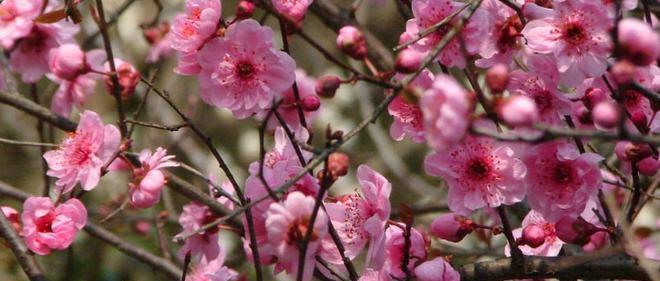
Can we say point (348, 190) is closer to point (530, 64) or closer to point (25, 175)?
point (25, 175)

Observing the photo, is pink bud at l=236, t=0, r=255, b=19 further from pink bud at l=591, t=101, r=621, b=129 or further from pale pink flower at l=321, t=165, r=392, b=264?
pink bud at l=591, t=101, r=621, b=129

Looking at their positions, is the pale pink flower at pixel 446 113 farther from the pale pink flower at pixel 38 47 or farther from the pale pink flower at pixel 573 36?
the pale pink flower at pixel 38 47

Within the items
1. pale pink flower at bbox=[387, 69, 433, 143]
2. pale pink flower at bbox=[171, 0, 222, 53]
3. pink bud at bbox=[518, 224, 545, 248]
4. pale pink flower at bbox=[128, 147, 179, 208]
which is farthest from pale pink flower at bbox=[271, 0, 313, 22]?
pink bud at bbox=[518, 224, 545, 248]

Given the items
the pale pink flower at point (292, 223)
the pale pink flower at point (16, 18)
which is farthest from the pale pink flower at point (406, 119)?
the pale pink flower at point (16, 18)

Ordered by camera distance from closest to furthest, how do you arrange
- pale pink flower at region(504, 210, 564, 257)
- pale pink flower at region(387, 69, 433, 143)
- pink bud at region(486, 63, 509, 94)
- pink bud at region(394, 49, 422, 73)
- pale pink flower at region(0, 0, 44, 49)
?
pink bud at region(486, 63, 509, 94) < pink bud at region(394, 49, 422, 73) < pale pink flower at region(387, 69, 433, 143) < pale pink flower at region(504, 210, 564, 257) < pale pink flower at region(0, 0, 44, 49)

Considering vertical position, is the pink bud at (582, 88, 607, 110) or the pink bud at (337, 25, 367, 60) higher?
the pink bud at (337, 25, 367, 60)

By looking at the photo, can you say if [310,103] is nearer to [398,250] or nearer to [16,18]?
[398,250]

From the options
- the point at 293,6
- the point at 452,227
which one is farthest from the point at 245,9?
the point at 452,227
